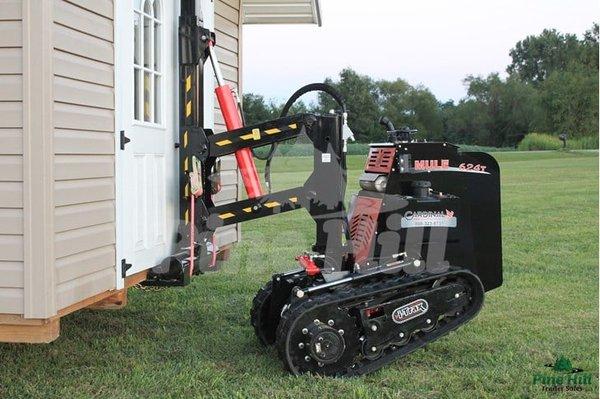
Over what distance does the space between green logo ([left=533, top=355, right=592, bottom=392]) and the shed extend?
2.78 m

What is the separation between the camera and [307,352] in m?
5.13

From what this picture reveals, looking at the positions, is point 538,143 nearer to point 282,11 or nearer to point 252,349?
point 282,11

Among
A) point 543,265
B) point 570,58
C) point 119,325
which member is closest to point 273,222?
point 543,265

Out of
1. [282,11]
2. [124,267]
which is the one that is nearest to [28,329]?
[124,267]

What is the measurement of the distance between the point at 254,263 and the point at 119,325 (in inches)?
138

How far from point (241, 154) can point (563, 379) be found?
2.71 meters

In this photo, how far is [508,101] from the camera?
4197cm

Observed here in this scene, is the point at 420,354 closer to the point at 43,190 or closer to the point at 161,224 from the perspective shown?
the point at 161,224

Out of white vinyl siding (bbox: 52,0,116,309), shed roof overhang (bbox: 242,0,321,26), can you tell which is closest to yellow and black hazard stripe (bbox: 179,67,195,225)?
white vinyl siding (bbox: 52,0,116,309)

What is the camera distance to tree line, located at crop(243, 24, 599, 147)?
2642 cm

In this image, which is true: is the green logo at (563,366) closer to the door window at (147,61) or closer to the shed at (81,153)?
the shed at (81,153)

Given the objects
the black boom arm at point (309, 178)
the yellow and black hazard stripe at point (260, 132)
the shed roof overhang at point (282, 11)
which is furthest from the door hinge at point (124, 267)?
the shed roof overhang at point (282, 11)

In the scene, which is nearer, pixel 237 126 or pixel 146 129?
pixel 146 129

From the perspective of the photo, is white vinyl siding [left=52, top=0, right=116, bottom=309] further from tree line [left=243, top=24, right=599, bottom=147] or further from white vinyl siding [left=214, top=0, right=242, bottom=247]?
tree line [left=243, top=24, right=599, bottom=147]
